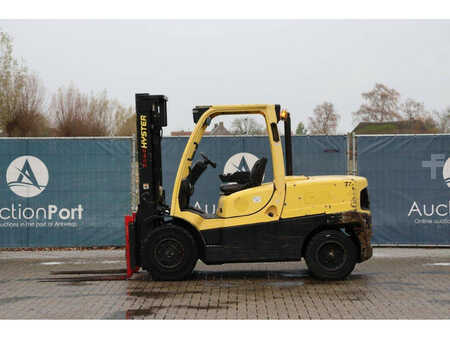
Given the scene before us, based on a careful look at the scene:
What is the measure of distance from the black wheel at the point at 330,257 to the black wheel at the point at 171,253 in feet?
5.96

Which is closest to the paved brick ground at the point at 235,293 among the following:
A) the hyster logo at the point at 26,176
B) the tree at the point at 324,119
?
the hyster logo at the point at 26,176

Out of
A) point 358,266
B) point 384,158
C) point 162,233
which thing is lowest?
point 358,266

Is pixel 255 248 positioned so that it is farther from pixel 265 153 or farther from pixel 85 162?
pixel 85 162

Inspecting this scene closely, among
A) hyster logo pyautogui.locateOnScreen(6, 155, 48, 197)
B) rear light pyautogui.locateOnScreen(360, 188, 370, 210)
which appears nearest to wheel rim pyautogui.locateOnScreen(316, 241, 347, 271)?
rear light pyautogui.locateOnScreen(360, 188, 370, 210)

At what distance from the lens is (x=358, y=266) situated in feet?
39.9

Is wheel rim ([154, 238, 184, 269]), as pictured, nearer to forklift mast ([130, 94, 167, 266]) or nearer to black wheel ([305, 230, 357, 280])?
forklift mast ([130, 94, 167, 266])

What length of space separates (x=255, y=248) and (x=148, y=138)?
2478 mm

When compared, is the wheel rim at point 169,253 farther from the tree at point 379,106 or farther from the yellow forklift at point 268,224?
the tree at point 379,106

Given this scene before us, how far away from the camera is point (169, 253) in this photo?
1058 cm

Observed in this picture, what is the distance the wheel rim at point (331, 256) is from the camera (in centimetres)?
1048

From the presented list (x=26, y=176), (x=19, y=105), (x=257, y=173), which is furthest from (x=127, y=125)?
(x=257, y=173)

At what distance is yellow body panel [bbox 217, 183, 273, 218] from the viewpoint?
10.4 meters

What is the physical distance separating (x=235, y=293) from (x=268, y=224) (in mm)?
1341

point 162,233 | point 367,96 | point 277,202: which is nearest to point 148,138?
point 162,233
